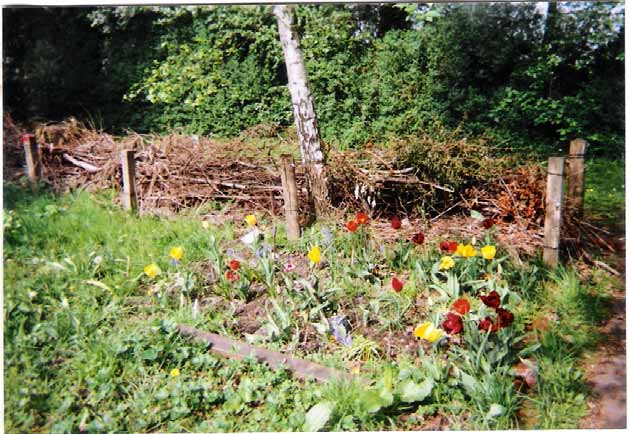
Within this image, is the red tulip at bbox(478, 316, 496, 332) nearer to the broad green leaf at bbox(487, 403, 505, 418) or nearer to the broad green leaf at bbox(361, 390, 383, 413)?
the broad green leaf at bbox(487, 403, 505, 418)

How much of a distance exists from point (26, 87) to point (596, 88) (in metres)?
2.75

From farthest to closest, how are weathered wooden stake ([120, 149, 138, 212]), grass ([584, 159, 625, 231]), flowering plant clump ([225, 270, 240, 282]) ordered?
weathered wooden stake ([120, 149, 138, 212]), flowering plant clump ([225, 270, 240, 282]), grass ([584, 159, 625, 231])

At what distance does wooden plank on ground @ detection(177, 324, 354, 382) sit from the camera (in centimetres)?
193

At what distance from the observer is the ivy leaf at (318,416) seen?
5.75 ft

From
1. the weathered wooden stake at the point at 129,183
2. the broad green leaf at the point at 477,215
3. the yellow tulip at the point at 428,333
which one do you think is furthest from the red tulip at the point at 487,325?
the weathered wooden stake at the point at 129,183

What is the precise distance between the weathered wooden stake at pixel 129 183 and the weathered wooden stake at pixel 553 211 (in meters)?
2.39

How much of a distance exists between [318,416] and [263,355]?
39cm

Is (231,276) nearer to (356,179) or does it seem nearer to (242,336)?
(242,336)

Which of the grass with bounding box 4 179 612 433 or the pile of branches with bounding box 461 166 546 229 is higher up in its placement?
the pile of branches with bounding box 461 166 546 229

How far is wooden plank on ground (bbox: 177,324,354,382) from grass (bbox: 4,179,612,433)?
0.15ft

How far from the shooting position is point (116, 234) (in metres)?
2.71

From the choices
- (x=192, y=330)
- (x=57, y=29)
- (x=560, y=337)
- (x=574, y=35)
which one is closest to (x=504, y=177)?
(x=574, y=35)

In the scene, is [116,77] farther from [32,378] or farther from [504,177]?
[504,177]

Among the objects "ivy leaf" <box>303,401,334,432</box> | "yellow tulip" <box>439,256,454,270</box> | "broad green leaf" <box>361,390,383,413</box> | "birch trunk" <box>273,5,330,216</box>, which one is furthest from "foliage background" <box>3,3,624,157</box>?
"ivy leaf" <box>303,401,334,432</box>
